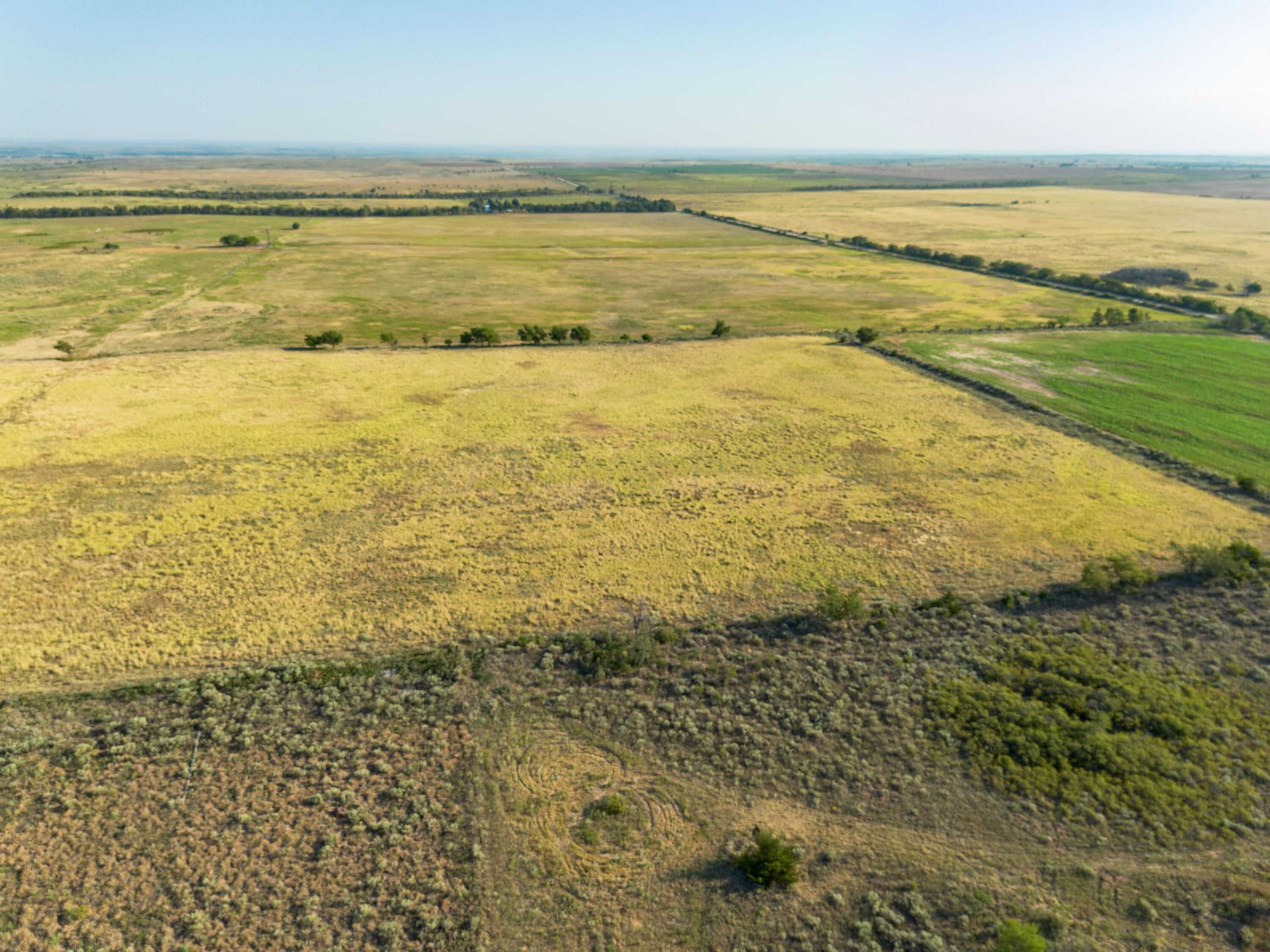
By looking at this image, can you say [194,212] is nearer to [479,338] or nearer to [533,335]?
[479,338]

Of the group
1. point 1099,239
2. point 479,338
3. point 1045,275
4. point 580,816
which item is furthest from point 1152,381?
point 1099,239

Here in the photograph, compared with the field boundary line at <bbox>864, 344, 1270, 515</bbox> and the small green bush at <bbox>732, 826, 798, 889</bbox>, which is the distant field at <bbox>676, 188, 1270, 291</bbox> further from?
the small green bush at <bbox>732, 826, 798, 889</bbox>


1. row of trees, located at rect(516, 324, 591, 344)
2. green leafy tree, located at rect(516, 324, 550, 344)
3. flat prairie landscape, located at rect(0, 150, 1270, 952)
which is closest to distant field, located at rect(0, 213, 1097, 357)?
green leafy tree, located at rect(516, 324, 550, 344)

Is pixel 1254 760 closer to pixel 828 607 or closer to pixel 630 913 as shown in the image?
pixel 828 607

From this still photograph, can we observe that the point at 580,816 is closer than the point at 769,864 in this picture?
No

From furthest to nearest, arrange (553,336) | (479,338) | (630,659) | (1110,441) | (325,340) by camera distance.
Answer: (553,336), (479,338), (325,340), (1110,441), (630,659)

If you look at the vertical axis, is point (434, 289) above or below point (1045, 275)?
below

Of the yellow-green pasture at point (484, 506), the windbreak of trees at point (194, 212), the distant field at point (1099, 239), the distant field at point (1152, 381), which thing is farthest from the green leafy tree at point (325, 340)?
the windbreak of trees at point (194, 212)

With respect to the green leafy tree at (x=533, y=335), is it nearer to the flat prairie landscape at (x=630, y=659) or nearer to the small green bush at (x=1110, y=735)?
the flat prairie landscape at (x=630, y=659)
